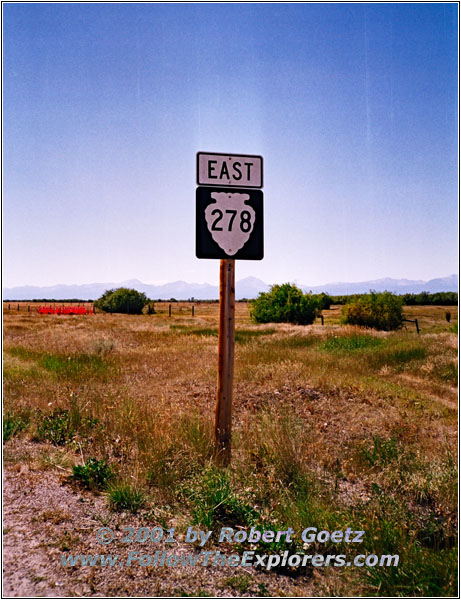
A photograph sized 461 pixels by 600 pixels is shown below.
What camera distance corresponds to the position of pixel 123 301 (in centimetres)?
5791

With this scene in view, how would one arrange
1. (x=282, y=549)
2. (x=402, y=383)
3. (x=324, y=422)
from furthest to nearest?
(x=402, y=383), (x=324, y=422), (x=282, y=549)

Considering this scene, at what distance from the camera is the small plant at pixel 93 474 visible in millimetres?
4410

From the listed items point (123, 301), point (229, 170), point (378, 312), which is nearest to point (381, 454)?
point (229, 170)

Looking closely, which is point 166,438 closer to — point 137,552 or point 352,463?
point 137,552

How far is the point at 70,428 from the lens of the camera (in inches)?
234

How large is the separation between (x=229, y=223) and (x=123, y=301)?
54.8 metres

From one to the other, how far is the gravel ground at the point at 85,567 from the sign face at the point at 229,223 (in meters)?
2.61

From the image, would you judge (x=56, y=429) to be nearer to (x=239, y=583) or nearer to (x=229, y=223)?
(x=229, y=223)

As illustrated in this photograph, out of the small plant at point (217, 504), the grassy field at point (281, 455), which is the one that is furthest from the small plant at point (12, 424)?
the small plant at point (217, 504)

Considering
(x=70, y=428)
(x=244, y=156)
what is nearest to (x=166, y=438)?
(x=70, y=428)

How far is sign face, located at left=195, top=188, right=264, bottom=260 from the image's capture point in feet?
15.7

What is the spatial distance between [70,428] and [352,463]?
3.56m

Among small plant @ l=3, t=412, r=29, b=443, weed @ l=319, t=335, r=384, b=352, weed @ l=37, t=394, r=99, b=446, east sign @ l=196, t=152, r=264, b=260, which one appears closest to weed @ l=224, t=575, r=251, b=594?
east sign @ l=196, t=152, r=264, b=260

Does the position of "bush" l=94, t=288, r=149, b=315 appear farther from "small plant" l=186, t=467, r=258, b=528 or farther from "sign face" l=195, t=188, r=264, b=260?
"small plant" l=186, t=467, r=258, b=528
